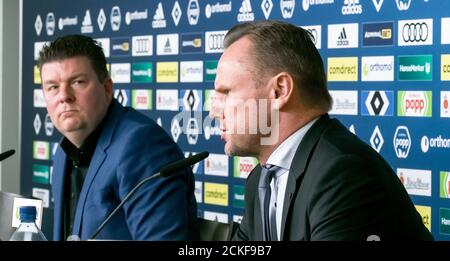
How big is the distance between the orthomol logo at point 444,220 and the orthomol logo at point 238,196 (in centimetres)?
116

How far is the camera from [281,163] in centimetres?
170

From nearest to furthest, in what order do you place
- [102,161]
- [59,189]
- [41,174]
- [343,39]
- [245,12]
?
1. [102,161]
2. [59,189]
3. [343,39]
4. [245,12]
5. [41,174]

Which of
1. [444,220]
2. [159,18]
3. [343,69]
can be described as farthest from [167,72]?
[444,220]

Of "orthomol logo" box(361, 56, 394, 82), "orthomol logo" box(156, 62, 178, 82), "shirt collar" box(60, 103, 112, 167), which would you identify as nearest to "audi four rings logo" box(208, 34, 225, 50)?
"orthomol logo" box(156, 62, 178, 82)

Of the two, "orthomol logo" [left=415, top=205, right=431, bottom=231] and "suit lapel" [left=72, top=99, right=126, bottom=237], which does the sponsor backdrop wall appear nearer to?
"orthomol logo" [left=415, top=205, right=431, bottom=231]

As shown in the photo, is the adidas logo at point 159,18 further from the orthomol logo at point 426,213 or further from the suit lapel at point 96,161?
the suit lapel at point 96,161

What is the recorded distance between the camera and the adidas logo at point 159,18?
454 cm

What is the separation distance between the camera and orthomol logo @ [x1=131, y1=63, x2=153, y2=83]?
462 centimetres

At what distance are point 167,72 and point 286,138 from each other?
2.84 m

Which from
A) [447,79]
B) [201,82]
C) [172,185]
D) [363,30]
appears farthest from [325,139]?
[201,82]

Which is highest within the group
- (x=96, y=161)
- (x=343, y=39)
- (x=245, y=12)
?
(x=245, y=12)

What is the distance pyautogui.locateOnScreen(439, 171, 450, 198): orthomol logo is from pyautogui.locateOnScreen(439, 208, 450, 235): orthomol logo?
6cm

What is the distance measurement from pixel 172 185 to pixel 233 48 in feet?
1.87

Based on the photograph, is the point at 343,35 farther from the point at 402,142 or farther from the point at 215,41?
the point at 215,41
